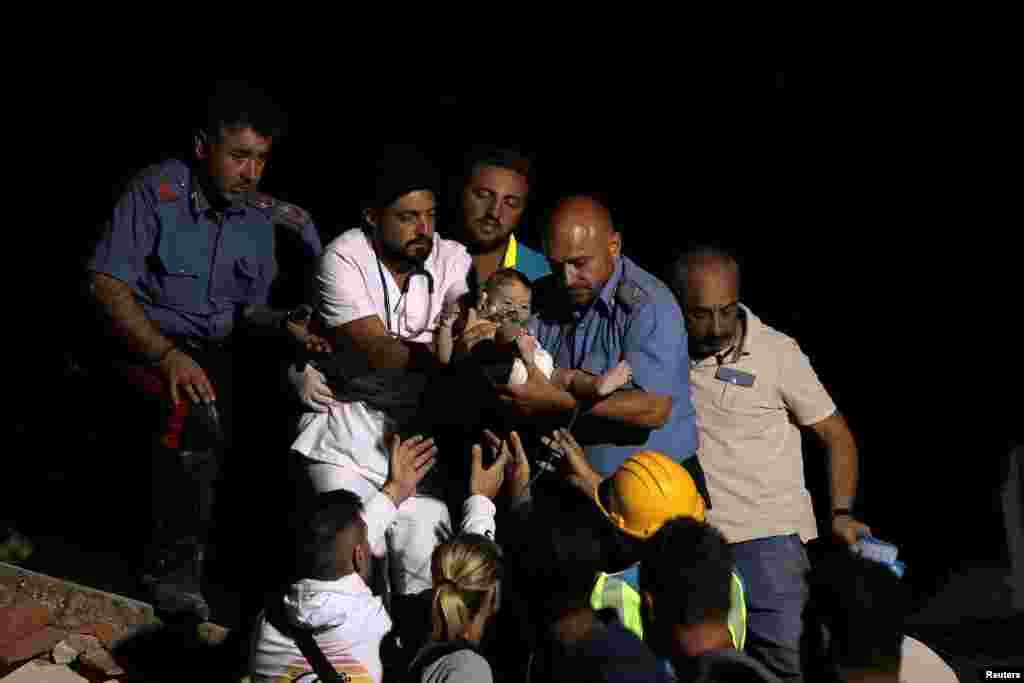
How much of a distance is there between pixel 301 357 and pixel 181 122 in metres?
2.80

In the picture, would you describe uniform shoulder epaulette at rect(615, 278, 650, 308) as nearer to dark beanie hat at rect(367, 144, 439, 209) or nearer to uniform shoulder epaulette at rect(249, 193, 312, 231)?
dark beanie hat at rect(367, 144, 439, 209)

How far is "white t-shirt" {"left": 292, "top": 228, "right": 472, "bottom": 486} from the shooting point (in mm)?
4715

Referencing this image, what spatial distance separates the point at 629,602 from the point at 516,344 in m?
0.95

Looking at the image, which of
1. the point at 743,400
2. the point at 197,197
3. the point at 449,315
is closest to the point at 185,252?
the point at 197,197

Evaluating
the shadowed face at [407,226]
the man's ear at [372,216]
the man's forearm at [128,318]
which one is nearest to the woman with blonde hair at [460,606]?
the shadowed face at [407,226]

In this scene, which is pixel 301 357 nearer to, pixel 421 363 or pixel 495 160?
pixel 421 363

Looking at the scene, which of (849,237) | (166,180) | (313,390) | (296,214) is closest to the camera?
(313,390)

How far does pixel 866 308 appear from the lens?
6.11 meters

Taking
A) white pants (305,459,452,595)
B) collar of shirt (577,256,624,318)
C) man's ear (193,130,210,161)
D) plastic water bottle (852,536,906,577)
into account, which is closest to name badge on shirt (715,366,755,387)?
collar of shirt (577,256,624,318)

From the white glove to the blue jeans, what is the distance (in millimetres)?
1566

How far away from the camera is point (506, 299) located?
450 centimetres

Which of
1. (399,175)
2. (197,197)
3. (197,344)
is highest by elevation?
(399,175)

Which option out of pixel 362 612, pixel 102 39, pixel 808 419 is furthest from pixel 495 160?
pixel 102 39

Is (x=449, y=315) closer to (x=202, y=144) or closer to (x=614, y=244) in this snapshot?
(x=614, y=244)
